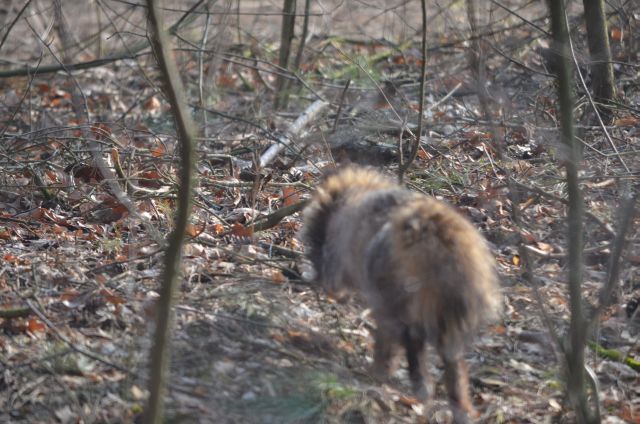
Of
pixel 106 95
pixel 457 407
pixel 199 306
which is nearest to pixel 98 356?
pixel 199 306

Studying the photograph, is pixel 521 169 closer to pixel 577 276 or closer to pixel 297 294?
pixel 297 294

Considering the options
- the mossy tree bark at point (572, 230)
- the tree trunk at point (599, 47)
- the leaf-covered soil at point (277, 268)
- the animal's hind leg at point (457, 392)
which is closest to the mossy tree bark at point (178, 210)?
the leaf-covered soil at point (277, 268)

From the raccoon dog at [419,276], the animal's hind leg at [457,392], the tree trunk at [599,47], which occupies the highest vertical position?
the tree trunk at [599,47]

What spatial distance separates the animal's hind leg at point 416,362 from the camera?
14.8 feet

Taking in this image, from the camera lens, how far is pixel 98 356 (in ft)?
15.7

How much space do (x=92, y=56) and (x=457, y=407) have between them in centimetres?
1180

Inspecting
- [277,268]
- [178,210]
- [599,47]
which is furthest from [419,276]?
[599,47]

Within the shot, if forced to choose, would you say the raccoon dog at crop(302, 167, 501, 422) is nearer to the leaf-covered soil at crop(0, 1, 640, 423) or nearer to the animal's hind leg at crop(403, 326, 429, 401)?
the animal's hind leg at crop(403, 326, 429, 401)

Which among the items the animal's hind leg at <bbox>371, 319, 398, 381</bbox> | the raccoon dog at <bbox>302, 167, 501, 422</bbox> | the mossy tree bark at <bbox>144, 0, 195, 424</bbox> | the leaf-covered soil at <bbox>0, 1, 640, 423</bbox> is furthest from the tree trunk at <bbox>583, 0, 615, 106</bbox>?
the mossy tree bark at <bbox>144, 0, 195, 424</bbox>

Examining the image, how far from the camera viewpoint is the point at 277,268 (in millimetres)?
6090

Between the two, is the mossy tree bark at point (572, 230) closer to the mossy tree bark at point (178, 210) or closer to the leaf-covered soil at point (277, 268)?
the leaf-covered soil at point (277, 268)

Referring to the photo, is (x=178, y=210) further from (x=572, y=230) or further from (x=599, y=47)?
(x=599, y=47)

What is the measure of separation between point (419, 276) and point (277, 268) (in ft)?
6.92

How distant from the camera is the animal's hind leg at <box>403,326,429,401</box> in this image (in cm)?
451
